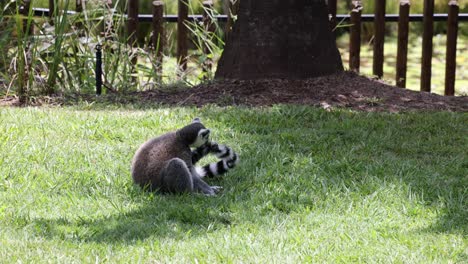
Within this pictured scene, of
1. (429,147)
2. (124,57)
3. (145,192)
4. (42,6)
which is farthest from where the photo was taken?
(42,6)

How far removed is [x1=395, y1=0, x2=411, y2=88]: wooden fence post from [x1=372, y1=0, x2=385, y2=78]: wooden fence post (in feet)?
0.76

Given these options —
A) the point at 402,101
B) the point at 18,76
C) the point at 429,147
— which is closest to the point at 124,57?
the point at 18,76

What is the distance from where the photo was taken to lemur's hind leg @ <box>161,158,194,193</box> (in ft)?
20.2

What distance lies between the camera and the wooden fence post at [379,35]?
10969 mm

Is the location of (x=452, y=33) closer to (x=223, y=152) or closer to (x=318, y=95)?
(x=318, y=95)

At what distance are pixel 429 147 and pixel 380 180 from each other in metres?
1.21

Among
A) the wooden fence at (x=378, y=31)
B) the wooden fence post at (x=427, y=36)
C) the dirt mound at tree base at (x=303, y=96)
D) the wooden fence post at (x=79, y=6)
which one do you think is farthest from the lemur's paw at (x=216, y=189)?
the wooden fence post at (x=427, y=36)

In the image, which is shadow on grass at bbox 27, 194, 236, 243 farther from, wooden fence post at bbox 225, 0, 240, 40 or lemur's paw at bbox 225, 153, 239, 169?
wooden fence post at bbox 225, 0, 240, 40

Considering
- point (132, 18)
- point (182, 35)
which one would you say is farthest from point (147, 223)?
point (132, 18)

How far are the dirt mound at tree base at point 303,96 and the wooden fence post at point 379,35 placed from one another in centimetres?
136

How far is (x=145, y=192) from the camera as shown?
6293mm

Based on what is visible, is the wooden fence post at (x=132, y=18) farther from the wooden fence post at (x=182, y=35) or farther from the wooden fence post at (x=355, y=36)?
the wooden fence post at (x=355, y=36)

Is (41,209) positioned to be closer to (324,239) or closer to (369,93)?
(324,239)

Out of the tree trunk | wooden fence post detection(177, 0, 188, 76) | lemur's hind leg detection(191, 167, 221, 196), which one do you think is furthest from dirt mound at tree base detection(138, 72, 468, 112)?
lemur's hind leg detection(191, 167, 221, 196)
